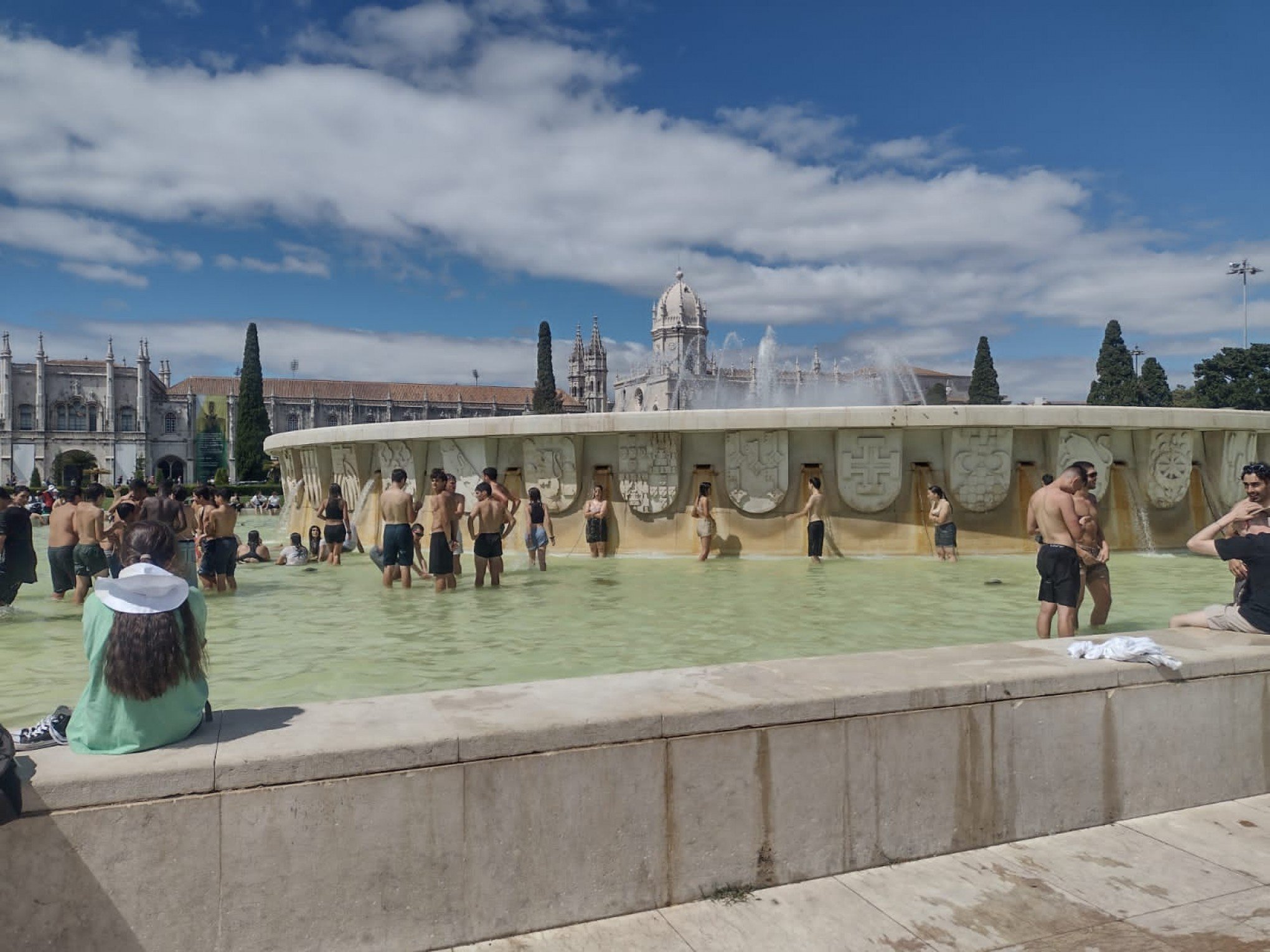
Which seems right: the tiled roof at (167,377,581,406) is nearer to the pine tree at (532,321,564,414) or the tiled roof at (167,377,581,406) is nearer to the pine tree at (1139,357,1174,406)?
the pine tree at (532,321,564,414)

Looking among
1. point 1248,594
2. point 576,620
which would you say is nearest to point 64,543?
point 576,620

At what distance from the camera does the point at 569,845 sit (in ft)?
9.30

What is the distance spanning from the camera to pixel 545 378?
71625 millimetres

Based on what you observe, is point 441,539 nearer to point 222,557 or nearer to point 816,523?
point 222,557

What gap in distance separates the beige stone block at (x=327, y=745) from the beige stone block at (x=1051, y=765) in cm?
206

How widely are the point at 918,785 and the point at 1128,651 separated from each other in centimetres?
115

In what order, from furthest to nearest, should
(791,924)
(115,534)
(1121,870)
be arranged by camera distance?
(115,534)
(1121,870)
(791,924)

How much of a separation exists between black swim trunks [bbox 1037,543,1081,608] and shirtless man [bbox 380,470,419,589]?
622 centimetres

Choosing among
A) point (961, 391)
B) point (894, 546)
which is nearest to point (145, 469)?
point (961, 391)

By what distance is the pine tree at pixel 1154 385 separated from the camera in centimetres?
6038

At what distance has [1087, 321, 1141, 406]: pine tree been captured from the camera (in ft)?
196

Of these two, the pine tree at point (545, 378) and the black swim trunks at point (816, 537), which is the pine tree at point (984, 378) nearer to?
the pine tree at point (545, 378)

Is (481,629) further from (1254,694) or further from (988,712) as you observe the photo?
(1254,694)

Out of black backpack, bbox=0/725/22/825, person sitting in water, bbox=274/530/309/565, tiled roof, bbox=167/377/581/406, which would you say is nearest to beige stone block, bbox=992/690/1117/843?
black backpack, bbox=0/725/22/825
